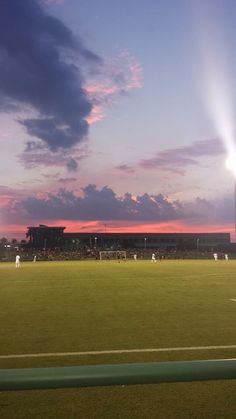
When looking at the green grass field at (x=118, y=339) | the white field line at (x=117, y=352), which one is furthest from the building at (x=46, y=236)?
the white field line at (x=117, y=352)

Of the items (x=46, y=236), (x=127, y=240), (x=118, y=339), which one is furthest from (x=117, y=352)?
(x=46, y=236)

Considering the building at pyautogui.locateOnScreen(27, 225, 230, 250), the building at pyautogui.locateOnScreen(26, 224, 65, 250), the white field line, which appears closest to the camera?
the white field line

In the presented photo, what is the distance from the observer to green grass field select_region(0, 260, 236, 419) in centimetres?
554

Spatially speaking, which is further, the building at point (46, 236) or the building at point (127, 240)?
the building at point (46, 236)

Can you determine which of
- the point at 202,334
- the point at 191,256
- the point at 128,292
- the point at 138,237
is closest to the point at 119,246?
the point at 138,237

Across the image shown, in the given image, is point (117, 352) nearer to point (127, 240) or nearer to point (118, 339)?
point (118, 339)

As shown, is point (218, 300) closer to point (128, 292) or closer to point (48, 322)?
point (128, 292)

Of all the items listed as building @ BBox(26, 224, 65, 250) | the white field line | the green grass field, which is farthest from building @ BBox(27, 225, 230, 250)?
the white field line

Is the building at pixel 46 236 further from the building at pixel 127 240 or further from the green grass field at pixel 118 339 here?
the green grass field at pixel 118 339

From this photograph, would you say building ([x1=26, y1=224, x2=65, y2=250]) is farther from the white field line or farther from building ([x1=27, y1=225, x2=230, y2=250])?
the white field line

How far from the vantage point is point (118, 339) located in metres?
9.62

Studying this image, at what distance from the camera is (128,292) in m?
20.3

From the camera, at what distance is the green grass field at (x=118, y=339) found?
554cm

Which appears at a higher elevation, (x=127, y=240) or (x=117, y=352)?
(x=127, y=240)
